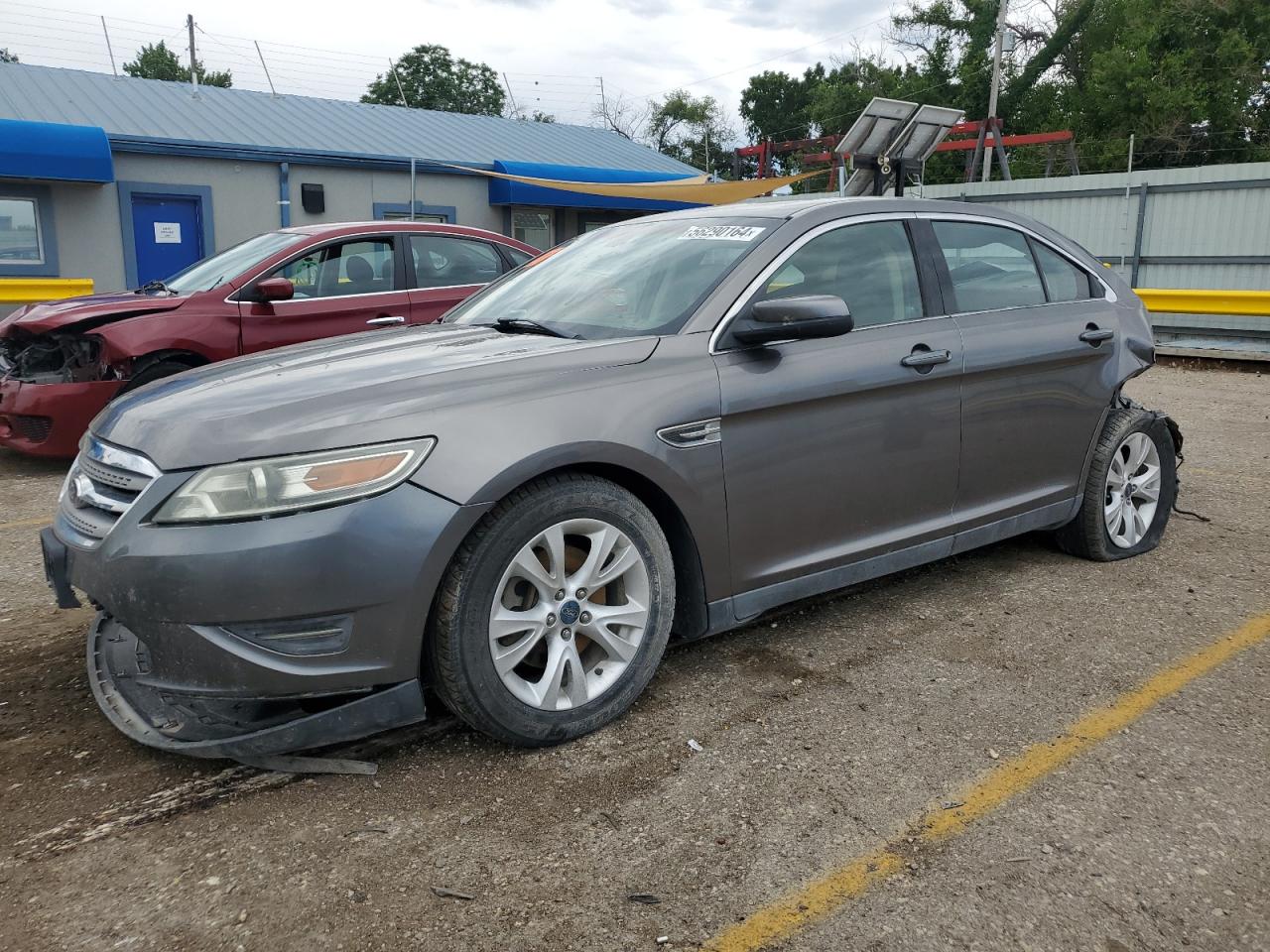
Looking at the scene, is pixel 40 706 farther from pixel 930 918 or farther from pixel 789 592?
pixel 930 918

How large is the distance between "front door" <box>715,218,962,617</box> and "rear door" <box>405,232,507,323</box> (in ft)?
14.9

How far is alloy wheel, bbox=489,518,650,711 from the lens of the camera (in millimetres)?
2783

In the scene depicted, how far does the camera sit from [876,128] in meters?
11.8

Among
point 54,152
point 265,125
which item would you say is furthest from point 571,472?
point 265,125

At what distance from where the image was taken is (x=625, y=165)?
2153cm

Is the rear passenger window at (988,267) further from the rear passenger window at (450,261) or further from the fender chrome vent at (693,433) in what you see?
the rear passenger window at (450,261)

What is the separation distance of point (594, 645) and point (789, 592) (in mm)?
763

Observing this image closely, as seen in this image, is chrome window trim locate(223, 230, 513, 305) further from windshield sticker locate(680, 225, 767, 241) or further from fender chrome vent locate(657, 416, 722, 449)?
fender chrome vent locate(657, 416, 722, 449)

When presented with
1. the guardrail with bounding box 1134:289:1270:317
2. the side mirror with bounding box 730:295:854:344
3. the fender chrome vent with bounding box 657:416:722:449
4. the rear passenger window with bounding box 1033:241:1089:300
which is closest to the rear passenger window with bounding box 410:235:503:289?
the rear passenger window with bounding box 1033:241:1089:300

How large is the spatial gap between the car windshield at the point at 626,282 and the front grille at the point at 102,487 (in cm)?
136

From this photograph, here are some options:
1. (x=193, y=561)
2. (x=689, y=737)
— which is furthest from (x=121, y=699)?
(x=689, y=737)

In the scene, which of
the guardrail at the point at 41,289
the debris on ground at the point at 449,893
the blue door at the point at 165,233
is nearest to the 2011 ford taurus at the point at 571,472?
the debris on ground at the point at 449,893

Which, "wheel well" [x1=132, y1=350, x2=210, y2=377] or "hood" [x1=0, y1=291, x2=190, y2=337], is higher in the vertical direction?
"hood" [x1=0, y1=291, x2=190, y2=337]

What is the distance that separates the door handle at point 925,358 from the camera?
3633mm
